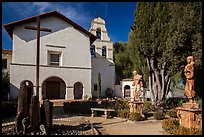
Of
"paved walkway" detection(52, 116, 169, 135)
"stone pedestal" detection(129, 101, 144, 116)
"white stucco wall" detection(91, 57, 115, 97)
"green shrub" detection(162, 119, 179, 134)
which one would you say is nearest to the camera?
"green shrub" detection(162, 119, 179, 134)

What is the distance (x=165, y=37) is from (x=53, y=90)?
16.1 meters

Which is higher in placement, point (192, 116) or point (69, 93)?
point (192, 116)

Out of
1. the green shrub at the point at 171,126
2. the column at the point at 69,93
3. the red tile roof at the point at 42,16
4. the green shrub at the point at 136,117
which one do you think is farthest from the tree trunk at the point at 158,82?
the red tile roof at the point at 42,16

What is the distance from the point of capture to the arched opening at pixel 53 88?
2459 cm

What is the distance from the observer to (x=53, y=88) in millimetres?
25172

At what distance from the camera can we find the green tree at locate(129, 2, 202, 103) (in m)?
13.9

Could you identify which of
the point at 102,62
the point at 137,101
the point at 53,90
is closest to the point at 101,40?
the point at 102,62

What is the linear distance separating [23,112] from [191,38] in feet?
40.7

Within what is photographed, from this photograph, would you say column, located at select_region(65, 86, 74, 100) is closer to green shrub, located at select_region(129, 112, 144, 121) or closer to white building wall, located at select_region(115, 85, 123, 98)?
white building wall, located at select_region(115, 85, 123, 98)

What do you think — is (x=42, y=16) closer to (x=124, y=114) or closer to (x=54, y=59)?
(x=54, y=59)

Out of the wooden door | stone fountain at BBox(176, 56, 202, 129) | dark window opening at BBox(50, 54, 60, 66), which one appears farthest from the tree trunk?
the wooden door

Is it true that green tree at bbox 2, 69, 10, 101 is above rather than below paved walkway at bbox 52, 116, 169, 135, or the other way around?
above

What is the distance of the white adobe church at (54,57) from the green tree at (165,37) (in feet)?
32.4

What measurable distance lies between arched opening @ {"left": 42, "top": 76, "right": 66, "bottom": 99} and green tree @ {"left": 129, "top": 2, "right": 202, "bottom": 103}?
12608 mm
